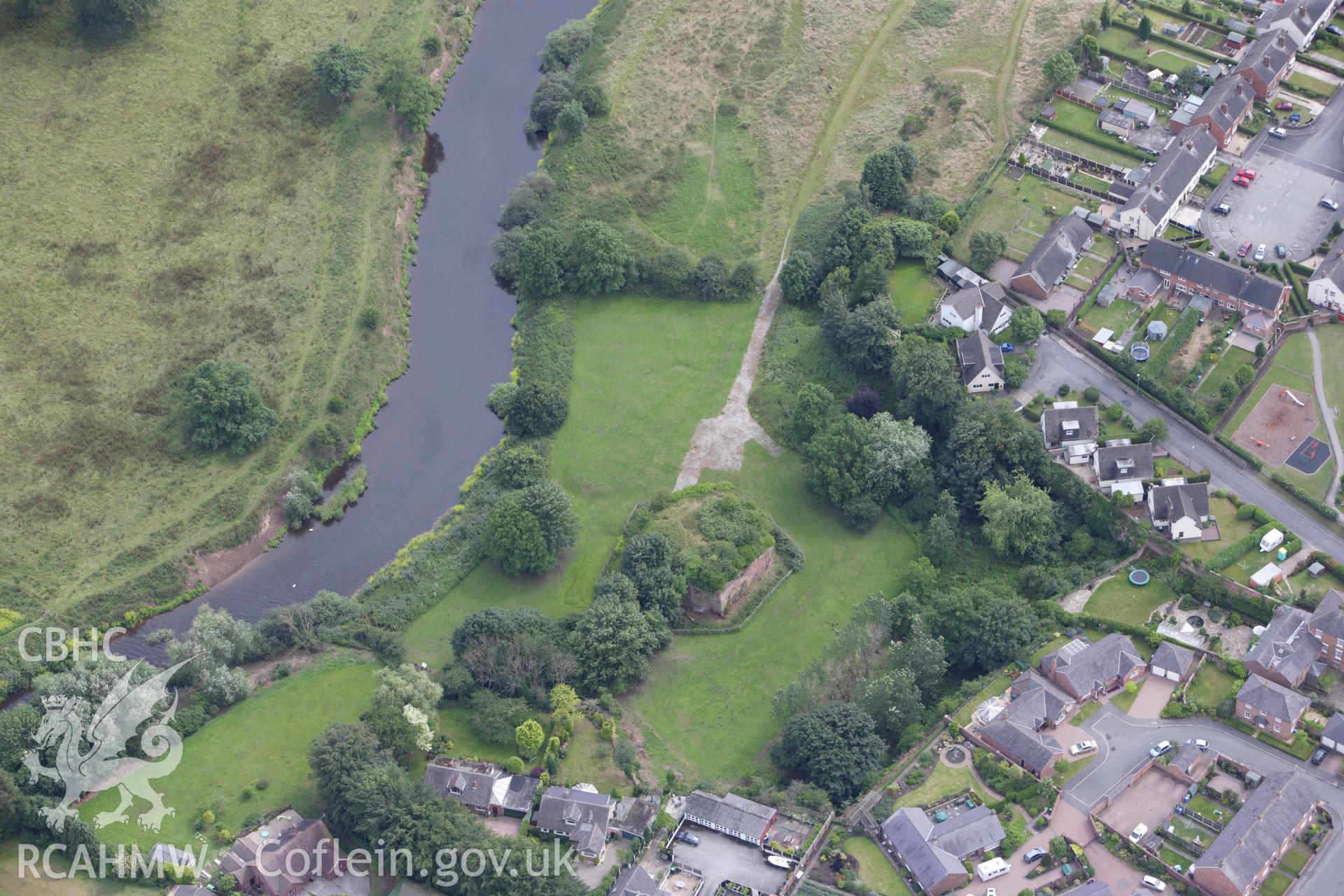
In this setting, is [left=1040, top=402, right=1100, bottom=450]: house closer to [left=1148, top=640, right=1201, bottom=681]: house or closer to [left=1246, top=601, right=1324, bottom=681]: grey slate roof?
[left=1148, top=640, right=1201, bottom=681]: house

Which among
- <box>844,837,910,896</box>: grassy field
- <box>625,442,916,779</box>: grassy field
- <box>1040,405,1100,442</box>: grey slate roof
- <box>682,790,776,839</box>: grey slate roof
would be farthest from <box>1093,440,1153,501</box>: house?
<box>682,790,776,839</box>: grey slate roof

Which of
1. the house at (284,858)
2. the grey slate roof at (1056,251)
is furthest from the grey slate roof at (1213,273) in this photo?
the house at (284,858)

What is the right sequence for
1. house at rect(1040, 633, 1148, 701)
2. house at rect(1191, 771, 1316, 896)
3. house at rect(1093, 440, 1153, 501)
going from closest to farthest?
house at rect(1191, 771, 1316, 896), house at rect(1040, 633, 1148, 701), house at rect(1093, 440, 1153, 501)

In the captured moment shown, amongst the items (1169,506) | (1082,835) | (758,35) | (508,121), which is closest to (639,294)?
(508,121)

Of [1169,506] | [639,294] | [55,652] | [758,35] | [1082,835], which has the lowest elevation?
[55,652]

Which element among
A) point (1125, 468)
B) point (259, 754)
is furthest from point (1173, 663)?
point (259, 754)

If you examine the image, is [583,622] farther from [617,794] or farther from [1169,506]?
[1169,506]
